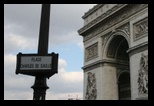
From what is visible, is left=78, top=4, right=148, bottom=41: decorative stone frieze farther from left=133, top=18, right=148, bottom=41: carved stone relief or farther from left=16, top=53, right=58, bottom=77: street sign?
left=16, top=53, right=58, bottom=77: street sign

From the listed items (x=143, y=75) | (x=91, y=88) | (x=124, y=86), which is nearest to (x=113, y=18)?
(x=124, y=86)

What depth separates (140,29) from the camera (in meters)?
21.4

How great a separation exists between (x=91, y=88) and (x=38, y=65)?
2261cm

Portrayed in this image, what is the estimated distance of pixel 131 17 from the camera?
2233 centimetres

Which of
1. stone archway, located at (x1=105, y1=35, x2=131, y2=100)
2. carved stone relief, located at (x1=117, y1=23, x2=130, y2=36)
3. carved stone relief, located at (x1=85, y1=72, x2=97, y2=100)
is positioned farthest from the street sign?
carved stone relief, located at (x1=85, y1=72, x2=97, y2=100)

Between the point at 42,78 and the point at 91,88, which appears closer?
the point at 42,78

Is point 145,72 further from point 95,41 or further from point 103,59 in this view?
point 95,41

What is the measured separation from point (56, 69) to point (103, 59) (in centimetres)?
2151

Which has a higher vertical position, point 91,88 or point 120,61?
point 120,61

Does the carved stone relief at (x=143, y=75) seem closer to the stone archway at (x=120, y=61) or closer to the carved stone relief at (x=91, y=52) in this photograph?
the stone archway at (x=120, y=61)

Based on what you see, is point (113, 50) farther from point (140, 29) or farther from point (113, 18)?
point (140, 29)

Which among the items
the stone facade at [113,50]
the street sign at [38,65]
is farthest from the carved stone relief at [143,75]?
the street sign at [38,65]

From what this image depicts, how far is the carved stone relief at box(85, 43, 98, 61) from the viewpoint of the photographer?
88.7 ft
